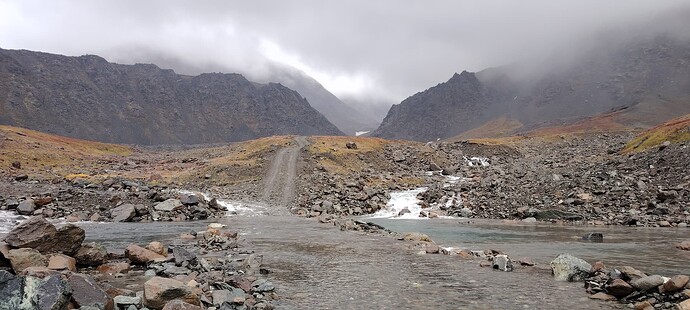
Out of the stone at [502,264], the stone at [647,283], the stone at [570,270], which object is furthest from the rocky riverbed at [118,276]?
the stone at [647,283]

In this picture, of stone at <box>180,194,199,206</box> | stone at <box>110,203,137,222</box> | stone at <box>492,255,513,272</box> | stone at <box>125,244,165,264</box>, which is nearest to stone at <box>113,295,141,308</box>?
stone at <box>125,244,165,264</box>

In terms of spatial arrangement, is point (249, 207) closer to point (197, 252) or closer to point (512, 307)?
point (197, 252)

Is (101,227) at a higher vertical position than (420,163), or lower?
lower

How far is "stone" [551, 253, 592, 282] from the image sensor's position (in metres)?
17.6

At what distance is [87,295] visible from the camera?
11.4 meters

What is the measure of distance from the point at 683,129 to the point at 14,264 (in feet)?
253

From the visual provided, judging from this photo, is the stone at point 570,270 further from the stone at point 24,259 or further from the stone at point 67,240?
the stone at point 67,240

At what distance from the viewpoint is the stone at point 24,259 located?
1553 centimetres

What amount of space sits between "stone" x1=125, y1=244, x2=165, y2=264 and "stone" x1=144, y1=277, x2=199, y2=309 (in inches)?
285

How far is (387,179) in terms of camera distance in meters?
73.2

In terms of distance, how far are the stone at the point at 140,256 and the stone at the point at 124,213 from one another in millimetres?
24137

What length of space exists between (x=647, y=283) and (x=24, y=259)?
70.5ft

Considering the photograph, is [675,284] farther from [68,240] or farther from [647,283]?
[68,240]

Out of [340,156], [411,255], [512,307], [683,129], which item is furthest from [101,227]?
[683,129]
